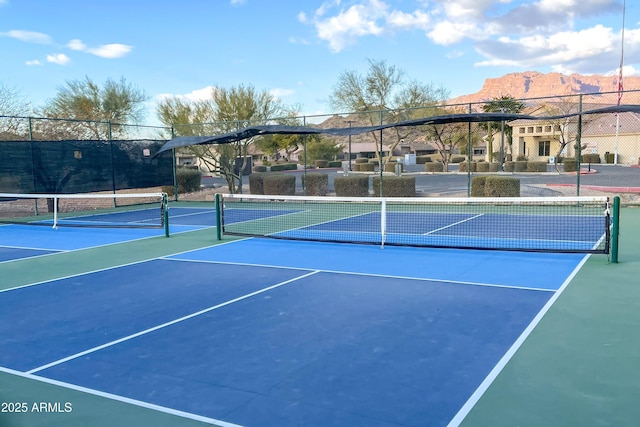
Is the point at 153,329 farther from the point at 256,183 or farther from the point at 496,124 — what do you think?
the point at 496,124

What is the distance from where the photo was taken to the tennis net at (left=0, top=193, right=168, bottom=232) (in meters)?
14.3

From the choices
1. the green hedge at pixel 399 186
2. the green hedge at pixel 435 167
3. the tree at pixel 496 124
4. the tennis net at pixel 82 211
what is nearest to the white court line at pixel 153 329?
the tennis net at pixel 82 211

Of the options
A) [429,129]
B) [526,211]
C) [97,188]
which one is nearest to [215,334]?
[526,211]

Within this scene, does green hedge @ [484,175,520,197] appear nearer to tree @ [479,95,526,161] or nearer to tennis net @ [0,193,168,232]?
tennis net @ [0,193,168,232]

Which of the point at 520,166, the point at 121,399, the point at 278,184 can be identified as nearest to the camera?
the point at 121,399

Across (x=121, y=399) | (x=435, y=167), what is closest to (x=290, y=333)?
(x=121, y=399)

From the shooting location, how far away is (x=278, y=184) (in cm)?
2100

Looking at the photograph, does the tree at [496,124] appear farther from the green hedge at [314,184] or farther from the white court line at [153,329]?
the white court line at [153,329]

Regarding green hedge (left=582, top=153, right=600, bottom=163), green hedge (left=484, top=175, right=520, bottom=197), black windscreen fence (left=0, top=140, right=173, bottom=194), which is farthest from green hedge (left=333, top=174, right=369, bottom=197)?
green hedge (left=582, top=153, right=600, bottom=163)

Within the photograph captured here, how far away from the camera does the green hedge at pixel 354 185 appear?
64.6 feet

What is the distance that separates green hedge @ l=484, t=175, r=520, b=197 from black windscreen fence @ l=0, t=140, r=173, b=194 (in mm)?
11711

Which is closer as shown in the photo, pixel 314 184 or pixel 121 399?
pixel 121 399

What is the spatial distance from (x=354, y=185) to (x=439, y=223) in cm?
697

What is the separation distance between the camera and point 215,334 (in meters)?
5.29
